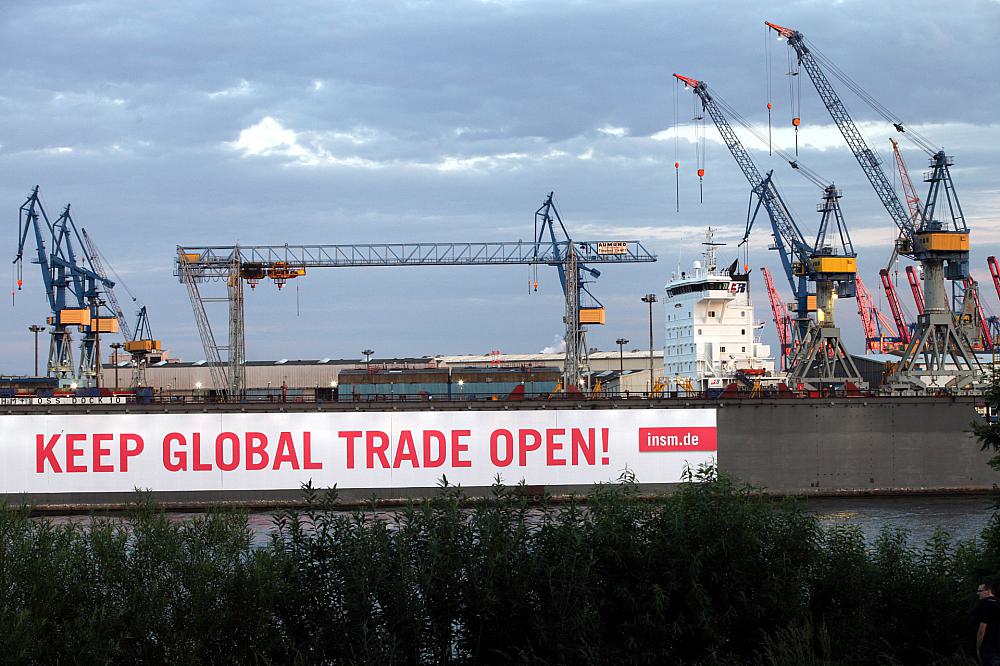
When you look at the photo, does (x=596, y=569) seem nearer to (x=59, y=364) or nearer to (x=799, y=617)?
(x=799, y=617)

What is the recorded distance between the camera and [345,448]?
49.7 meters

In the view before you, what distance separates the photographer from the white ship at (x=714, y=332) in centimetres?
7644

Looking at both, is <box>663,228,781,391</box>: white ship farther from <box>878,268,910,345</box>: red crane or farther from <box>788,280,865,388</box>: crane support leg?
<box>878,268,910,345</box>: red crane

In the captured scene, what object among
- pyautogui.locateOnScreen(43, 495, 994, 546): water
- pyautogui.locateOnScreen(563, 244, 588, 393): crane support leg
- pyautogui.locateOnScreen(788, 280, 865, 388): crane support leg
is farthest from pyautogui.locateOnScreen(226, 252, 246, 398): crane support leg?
pyautogui.locateOnScreen(788, 280, 865, 388): crane support leg

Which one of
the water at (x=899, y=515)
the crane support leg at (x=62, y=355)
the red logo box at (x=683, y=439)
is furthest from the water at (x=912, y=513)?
the crane support leg at (x=62, y=355)

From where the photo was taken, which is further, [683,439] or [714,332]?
[714,332]

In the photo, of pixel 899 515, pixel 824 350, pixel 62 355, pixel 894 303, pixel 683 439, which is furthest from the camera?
pixel 894 303

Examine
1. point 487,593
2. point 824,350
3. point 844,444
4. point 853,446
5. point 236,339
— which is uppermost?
point 236,339

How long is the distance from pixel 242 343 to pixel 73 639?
182 ft

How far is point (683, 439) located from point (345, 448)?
1690cm

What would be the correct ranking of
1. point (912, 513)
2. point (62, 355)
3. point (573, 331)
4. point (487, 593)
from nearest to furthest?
point (487, 593), point (912, 513), point (573, 331), point (62, 355)

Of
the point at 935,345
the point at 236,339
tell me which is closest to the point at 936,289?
the point at 935,345

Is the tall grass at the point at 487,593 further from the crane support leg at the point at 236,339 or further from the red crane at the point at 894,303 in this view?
the red crane at the point at 894,303

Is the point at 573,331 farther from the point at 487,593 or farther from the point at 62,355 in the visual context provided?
the point at 487,593
